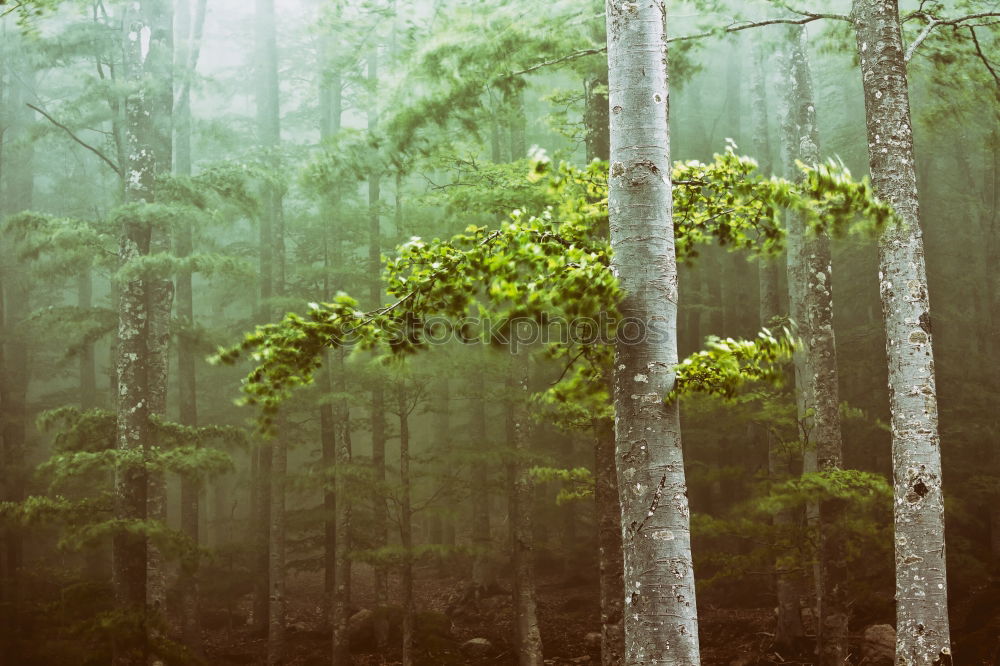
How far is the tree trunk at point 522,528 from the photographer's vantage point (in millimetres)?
11922

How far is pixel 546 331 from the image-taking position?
5.60 meters

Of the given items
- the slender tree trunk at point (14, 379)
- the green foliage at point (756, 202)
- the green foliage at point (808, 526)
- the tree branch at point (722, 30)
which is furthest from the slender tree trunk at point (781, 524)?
the slender tree trunk at point (14, 379)

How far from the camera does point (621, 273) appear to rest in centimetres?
377

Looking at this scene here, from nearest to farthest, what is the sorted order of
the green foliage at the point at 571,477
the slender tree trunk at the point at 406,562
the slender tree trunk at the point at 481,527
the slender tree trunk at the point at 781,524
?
1. the green foliage at the point at 571,477
2. the slender tree trunk at the point at 781,524
3. the slender tree trunk at the point at 406,562
4. the slender tree trunk at the point at 481,527

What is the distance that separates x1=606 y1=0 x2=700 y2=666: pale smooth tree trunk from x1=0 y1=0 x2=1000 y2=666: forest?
0.02 meters

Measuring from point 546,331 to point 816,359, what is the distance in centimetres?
582

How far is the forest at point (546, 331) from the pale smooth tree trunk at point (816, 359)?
0.05 m

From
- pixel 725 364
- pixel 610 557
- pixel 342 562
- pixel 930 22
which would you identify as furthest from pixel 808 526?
pixel 342 562

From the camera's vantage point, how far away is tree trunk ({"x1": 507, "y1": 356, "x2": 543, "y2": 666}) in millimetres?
11922

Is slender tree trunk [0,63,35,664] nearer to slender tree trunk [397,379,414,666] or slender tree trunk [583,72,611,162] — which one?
slender tree trunk [397,379,414,666]

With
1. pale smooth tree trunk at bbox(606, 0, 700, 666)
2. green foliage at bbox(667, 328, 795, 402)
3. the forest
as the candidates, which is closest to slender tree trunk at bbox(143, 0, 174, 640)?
the forest

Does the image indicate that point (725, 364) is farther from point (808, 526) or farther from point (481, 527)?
point (481, 527)

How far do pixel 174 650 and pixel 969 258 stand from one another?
19617 millimetres

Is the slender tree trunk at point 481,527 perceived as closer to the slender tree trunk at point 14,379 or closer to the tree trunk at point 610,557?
the tree trunk at point 610,557
